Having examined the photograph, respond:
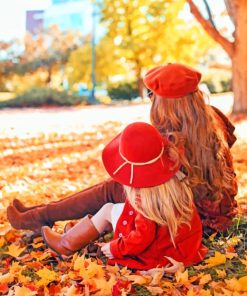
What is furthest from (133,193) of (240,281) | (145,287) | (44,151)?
(44,151)

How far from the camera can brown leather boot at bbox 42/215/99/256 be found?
2779 millimetres

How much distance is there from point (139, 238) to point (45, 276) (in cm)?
47

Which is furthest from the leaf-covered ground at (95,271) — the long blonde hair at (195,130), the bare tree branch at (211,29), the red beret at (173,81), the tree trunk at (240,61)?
the bare tree branch at (211,29)

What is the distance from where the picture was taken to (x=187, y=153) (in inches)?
113

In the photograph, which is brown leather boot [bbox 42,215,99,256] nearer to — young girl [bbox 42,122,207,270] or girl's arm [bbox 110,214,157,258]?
young girl [bbox 42,122,207,270]

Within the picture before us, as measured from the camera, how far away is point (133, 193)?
2561 millimetres

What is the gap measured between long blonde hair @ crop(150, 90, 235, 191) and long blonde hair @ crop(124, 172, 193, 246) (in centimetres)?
25

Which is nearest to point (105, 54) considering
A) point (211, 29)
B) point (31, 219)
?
point (211, 29)

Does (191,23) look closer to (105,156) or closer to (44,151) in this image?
(44,151)

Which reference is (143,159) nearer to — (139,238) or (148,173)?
(148,173)

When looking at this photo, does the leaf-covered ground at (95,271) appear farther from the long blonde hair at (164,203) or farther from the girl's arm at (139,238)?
the long blonde hair at (164,203)

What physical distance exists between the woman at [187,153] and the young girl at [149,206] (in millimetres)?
226

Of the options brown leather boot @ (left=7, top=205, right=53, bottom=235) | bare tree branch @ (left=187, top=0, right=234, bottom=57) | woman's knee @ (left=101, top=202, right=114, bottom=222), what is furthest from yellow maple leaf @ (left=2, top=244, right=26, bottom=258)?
bare tree branch @ (left=187, top=0, right=234, bottom=57)

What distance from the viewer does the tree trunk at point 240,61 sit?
9887mm
